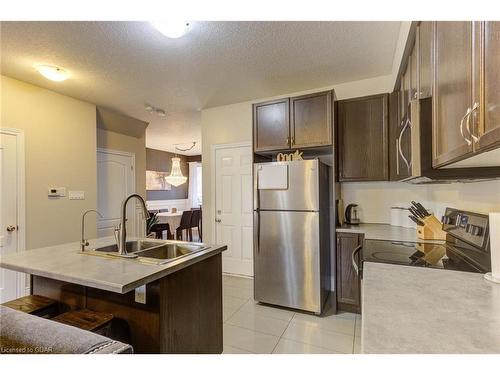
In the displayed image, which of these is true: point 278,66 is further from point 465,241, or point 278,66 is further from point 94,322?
point 94,322

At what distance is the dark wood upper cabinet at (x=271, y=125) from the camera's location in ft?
9.43

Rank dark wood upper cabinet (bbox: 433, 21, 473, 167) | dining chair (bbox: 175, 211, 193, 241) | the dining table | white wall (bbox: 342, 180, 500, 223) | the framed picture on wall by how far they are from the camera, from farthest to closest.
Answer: the framed picture on wall, dining chair (bbox: 175, 211, 193, 241), the dining table, white wall (bbox: 342, 180, 500, 223), dark wood upper cabinet (bbox: 433, 21, 473, 167)

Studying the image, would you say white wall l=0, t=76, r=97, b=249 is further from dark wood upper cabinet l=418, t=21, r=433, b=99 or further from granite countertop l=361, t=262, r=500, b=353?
dark wood upper cabinet l=418, t=21, r=433, b=99

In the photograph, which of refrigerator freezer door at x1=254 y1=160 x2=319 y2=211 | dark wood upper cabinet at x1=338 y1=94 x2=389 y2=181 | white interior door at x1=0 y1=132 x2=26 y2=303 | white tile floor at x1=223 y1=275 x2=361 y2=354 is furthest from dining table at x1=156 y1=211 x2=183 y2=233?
dark wood upper cabinet at x1=338 y1=94 x2=389 y2=181

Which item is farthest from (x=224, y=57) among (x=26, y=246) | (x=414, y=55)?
(x=26, y=246)

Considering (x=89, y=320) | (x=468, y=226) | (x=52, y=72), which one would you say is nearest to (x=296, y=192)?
(x=468, y=226)

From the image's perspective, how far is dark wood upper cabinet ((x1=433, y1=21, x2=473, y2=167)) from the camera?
31.8 inches

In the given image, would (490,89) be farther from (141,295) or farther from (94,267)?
(94,267)

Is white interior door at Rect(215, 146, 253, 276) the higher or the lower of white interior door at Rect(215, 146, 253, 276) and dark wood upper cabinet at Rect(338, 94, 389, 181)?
the lower

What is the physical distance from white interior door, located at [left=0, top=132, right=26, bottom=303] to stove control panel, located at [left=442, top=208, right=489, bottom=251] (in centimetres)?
417

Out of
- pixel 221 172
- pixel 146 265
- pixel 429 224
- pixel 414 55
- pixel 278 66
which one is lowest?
pixel 146 265

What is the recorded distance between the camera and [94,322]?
4.31 ft

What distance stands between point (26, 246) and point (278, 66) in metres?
3.53

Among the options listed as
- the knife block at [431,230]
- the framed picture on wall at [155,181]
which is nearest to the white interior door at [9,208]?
the knife block at [431,230]
